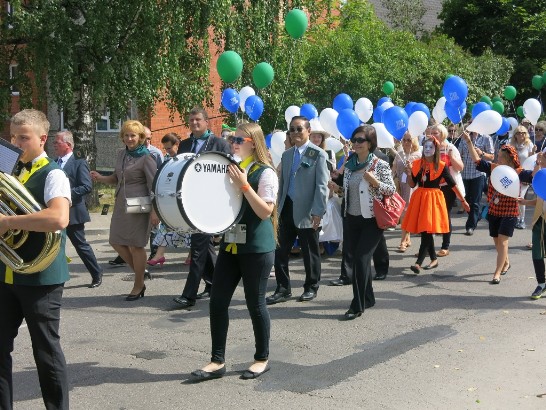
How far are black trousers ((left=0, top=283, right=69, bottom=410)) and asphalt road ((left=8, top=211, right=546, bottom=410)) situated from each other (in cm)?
64

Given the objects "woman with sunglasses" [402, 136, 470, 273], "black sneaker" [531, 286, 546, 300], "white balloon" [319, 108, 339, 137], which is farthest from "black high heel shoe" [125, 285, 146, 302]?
"black sneaker" [531, 286, 546, 300]

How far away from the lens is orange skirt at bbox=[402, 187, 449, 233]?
999cm

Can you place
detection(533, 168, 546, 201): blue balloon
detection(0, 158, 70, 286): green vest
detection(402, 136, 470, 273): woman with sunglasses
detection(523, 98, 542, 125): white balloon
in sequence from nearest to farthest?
detection(0, 158, 70, 286): green vest → detection(533, 168, 546, 201): blue balloon → detection(402, 136, 470, 273): woman with sunglasses → detection(523, 98, 542, 125): white balloon

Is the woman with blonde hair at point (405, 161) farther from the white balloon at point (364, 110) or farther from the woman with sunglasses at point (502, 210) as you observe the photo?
the woman with sunglasses at point (502, 210)

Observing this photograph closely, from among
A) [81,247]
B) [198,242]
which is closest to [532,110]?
[198,242]

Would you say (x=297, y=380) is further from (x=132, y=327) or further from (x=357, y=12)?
(x=357, y=12)

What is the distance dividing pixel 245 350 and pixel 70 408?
178 centimetres

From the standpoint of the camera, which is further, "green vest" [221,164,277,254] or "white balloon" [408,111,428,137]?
"white balloon" [408,111,428,137]

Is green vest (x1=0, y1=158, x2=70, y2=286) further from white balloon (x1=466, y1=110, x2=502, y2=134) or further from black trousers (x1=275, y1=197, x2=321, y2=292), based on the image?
white balloon (x1=466, y1=110, x2=502, y2=134)

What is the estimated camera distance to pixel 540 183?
7.73 meters

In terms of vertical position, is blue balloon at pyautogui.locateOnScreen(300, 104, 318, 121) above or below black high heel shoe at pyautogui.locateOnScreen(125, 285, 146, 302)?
above

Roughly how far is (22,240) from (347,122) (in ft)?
21.9

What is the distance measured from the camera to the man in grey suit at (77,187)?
8.78 metres

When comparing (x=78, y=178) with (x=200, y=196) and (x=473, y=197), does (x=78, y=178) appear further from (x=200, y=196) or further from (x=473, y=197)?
(x=473, y=197)
